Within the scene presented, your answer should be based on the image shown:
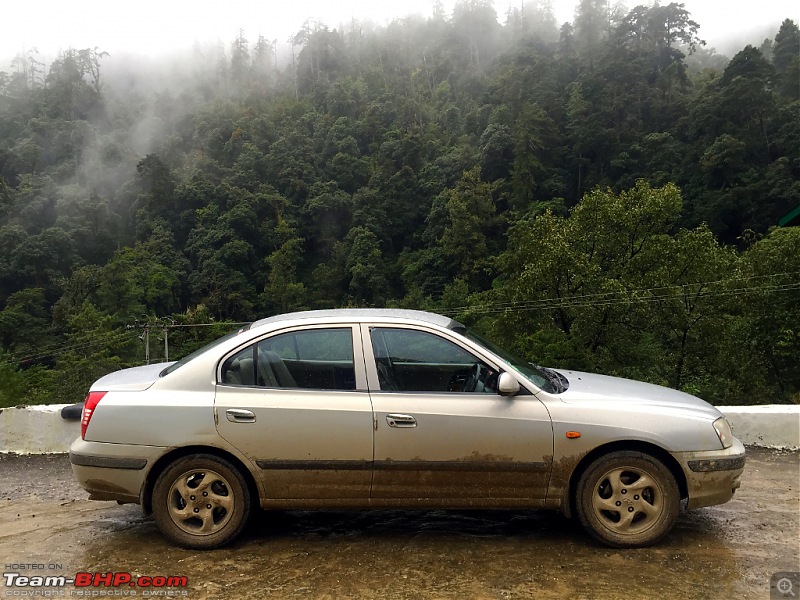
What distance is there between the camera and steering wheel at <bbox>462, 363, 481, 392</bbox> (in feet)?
12.3

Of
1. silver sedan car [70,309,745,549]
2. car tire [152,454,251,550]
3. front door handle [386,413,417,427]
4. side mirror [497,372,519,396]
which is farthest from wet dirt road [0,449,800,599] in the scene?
side mirror [497,372,519,396]

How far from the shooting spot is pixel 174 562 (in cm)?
350

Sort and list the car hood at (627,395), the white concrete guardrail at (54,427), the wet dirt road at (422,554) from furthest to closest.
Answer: the white concrete guardrail at (54,427)
the car hood at (627,395)
the wet dirt road at (422,554)

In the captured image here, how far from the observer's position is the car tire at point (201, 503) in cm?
365

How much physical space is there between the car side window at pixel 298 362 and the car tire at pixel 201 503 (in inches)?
20.5

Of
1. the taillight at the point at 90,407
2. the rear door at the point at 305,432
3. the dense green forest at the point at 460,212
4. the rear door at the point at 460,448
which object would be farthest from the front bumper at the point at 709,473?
the dense green forest at the point at 460,212

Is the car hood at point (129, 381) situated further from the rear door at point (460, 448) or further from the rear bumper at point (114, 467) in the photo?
the rear door at point (460, 448)

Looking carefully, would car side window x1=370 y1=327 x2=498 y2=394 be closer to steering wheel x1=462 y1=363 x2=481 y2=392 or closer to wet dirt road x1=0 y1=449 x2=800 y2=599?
steering wheel x1=462 y1=363 x2=481 y2=392

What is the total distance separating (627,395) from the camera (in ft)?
12.5

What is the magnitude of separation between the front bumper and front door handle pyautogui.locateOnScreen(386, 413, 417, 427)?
1.50 m

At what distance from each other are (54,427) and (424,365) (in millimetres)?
4193

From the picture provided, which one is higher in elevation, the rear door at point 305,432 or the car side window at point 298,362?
the car side window at point 298,362

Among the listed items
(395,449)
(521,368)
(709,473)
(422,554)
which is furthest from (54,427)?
(709,473)

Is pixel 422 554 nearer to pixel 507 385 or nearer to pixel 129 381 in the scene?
pixel 507 385
